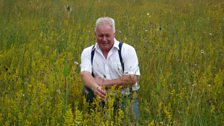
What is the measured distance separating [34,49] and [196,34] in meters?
2.81

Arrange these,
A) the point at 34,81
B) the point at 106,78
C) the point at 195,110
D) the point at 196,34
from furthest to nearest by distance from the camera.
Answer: the point at 196,34
the point at 34,81
the point at 106,78
the point at 195,110

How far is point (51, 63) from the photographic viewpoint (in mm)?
5188

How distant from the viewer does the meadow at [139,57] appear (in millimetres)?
3398

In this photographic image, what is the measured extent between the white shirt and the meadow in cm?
31

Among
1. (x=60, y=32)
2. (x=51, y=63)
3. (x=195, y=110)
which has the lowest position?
(x=195, y=110)

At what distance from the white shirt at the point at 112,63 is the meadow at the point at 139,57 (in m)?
0.31

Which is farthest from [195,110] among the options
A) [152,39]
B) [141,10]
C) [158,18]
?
[141,10]

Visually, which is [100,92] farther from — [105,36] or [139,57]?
[139,57]

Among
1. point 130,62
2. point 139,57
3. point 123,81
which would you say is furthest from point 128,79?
point 139,57

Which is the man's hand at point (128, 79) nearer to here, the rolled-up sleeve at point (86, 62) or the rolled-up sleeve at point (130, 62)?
the rolled-up sleeve at point (130, 62)

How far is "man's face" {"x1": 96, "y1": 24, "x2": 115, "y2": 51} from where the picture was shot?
12.8 feet

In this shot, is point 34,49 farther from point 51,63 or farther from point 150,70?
point 150,70

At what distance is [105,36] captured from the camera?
3.94 metres

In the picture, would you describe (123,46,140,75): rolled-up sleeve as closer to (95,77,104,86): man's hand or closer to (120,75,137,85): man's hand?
(120,75,137,85): man's hand
